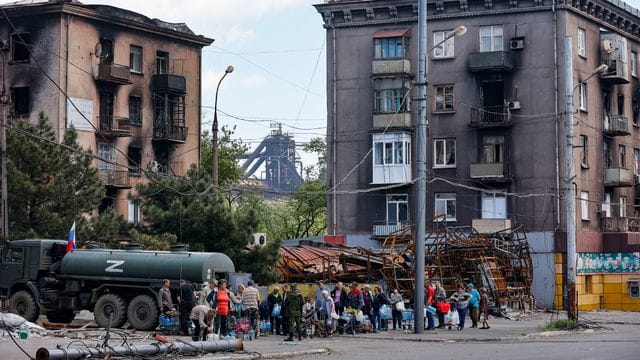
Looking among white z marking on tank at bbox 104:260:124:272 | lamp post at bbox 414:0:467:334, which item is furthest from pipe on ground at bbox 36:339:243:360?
lamp post at bbox 414:0:467:334

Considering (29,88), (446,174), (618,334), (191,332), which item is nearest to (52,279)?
(191,332)

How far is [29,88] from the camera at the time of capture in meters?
63.1

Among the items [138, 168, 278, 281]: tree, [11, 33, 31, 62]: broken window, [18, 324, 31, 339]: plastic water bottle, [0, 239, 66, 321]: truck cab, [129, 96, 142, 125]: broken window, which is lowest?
[18, 324, 31, 339]: plastic water bottle

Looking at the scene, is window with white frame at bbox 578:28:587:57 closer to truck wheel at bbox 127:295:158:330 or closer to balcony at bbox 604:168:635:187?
balcony at bbox 604:168:635:187

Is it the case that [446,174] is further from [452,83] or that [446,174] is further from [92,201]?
[92,201]

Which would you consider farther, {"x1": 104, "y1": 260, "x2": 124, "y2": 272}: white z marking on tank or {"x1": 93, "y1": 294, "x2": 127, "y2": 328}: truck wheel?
{"x1": 104, "y1": 260, "x2": 124, "y2": 272}: white z marking on tank

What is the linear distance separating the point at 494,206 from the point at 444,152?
13.7 feet

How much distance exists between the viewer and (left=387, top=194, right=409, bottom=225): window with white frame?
217 ft

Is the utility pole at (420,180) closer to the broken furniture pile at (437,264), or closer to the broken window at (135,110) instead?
the broken furniture pile at (437,264)

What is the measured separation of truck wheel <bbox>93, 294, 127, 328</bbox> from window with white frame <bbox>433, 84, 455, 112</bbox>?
32337 millimetres

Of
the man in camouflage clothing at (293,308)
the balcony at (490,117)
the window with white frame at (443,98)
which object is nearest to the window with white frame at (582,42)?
the balcony at (490,117)

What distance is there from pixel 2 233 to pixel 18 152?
325cm

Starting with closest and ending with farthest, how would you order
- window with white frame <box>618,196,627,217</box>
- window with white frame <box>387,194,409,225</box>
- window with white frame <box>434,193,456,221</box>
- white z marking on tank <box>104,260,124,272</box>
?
white z marking on tank <box>104,260,124,272</box> < window with white frame <box>434,193,456,221</box> < window with white frame <box>387,194,409,225</box> < window with white frame <box>618,196,627,217</box>

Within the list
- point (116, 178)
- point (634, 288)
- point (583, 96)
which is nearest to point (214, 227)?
point (116, 178)
